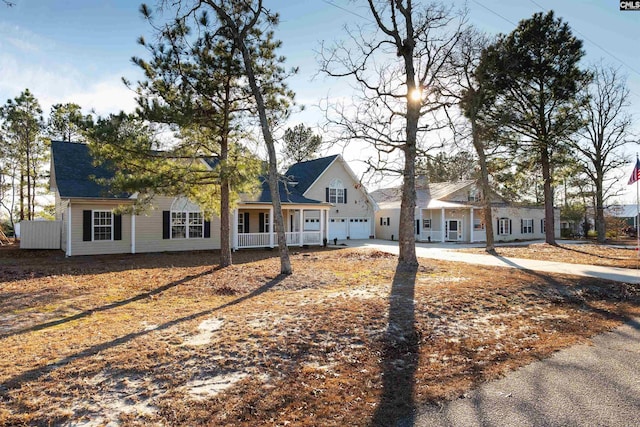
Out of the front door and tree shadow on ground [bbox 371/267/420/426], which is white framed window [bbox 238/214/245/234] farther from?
the front door

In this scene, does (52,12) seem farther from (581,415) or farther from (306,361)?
(581,415)

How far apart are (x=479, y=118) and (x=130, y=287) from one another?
18.8 m

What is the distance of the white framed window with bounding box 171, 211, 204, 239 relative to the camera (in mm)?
18641

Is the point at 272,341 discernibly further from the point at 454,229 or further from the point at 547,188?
the point at 454,229

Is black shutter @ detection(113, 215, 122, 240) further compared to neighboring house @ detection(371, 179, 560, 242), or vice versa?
neighboring house @ detection(371, 179, 560, 242)

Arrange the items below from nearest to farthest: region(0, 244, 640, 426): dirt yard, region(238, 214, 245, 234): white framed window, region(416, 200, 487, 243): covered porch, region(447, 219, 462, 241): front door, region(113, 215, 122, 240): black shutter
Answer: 1. region(0, 244, 640, 426): dirt yard
2. region(113, 215, 122, 240): black shutter
3. region(238, 214, 245, 234): white framed window
4. region(416, 200, 487, 243): covered porch
5. region(447, 219, 462, 241): front door

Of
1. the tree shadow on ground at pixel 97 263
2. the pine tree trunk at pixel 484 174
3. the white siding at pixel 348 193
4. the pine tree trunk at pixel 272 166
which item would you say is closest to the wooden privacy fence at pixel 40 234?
the tree shadow on ground at pixel 97 263

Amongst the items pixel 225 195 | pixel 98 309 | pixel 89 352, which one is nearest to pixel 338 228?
pixel 225 195

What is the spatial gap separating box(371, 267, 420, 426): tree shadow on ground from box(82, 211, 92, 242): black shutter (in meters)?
14.3

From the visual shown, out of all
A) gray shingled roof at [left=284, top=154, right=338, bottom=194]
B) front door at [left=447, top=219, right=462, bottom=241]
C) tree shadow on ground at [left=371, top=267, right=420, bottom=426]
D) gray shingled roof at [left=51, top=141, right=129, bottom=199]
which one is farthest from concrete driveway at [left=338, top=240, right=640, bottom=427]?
front door at [left=447, top=219, right=462, bottom=241]

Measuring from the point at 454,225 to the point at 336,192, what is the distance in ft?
31.4

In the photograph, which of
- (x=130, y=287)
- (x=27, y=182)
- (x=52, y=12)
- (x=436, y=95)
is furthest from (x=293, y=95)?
(x=27, y=182)

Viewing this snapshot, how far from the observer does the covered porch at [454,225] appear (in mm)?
28969

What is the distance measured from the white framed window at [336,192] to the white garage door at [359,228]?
78.2 inches
